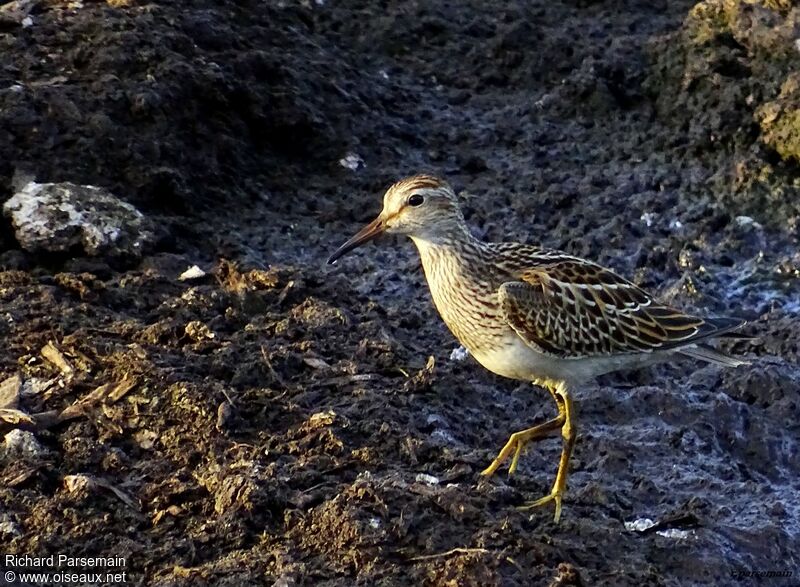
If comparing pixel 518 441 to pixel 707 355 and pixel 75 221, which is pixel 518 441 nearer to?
pixel 707 355

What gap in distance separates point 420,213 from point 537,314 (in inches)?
32.0

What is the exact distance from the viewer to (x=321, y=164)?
9594 mm

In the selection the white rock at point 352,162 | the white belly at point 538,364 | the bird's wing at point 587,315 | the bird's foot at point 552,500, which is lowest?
the white rock at point 352,162

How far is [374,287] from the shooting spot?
854 cm

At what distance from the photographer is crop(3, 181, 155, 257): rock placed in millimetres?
7859

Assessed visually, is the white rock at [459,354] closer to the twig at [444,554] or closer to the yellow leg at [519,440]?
the yellow leg at [519,440]

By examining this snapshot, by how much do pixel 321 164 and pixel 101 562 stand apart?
4476 millimetres

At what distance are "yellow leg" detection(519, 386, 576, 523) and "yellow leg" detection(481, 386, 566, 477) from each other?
0.06 metres

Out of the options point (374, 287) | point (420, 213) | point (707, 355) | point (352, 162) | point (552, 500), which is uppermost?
point (420, 213)

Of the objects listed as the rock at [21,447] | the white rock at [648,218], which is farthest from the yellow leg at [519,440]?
the white rock at [648,218]

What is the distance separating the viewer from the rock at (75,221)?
7.86 meters

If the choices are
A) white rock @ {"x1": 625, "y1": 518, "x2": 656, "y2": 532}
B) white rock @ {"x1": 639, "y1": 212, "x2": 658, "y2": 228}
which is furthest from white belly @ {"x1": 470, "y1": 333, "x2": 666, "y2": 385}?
white rock @ {"x1": 639, "y1": 212, "x2": 658, "y2": 228}

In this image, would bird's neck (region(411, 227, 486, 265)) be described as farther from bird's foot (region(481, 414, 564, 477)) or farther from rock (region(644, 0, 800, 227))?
rock (region(644, 0, 800, 227))

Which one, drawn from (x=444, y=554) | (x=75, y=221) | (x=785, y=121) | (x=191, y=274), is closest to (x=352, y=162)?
(x=191, y=274)
